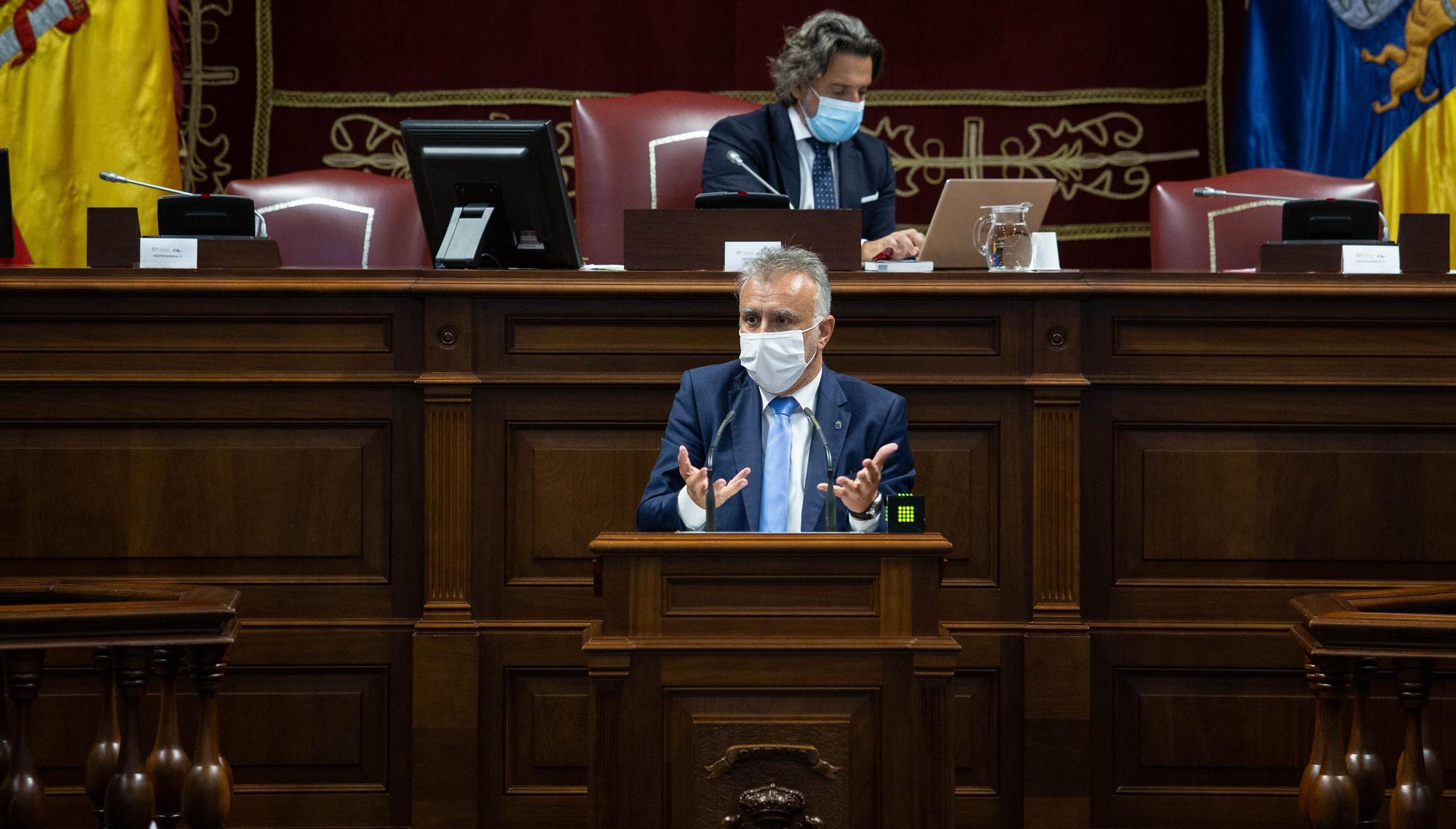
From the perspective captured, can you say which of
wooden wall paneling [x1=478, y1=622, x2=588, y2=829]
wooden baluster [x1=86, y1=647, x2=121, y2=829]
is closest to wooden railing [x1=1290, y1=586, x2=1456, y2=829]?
wooden wall paneling [x1=478, y1=622, x2=588, y2=829]

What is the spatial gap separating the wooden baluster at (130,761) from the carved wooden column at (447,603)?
34.3 inches

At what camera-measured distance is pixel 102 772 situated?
2.22 m

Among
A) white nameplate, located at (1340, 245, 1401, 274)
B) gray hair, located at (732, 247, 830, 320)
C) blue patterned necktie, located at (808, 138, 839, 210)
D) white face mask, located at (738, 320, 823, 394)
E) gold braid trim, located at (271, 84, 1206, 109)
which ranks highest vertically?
gold braid trim, located at (271, 84, 1206, 109)

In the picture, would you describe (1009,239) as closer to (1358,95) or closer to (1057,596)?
(1057,596)

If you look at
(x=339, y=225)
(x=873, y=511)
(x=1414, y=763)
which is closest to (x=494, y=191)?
(x=339, y=225)

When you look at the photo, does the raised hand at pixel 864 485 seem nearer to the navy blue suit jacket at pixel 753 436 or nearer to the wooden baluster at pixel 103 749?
the navy blue suit jacket at pixel 753 436

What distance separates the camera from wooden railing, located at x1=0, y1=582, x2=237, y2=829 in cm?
209

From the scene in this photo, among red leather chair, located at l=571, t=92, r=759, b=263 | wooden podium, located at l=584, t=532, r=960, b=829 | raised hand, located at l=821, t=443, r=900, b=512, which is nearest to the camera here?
wooden podium, located at l=584, t=532, r=960, b=829

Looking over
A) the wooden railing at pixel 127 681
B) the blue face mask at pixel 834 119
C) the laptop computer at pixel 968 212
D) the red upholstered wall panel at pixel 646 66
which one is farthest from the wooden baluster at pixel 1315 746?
the red upholstered wall panel at pixel 646 66

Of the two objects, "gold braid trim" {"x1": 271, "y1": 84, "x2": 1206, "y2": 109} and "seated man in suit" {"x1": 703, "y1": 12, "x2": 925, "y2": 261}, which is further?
"gold braid trim" {"x1": 271, "y1": 84, "x2": 1206, "y2": 109}

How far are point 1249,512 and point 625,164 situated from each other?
187 cm

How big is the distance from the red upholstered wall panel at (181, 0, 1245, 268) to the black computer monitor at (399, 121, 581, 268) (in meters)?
1.93

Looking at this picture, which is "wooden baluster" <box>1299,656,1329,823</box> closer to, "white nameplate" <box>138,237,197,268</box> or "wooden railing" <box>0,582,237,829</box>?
"wooden railing" <box>0,582,237,829</box>

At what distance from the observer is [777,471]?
2.74m
